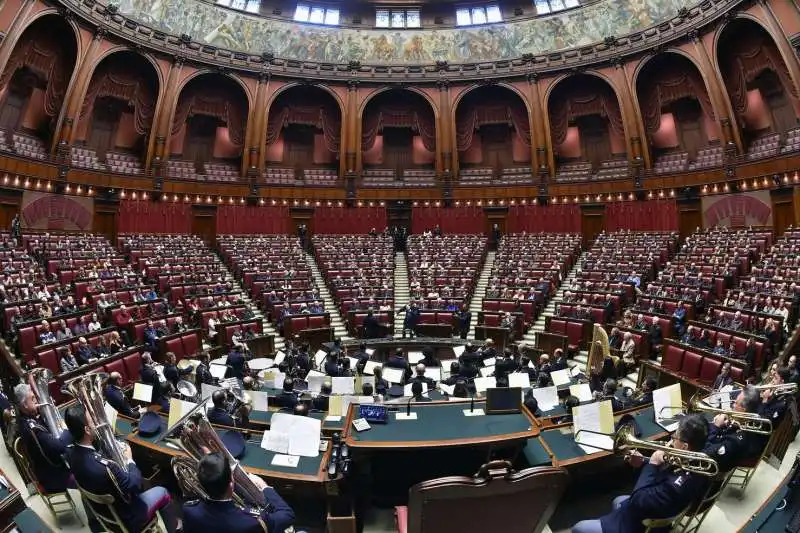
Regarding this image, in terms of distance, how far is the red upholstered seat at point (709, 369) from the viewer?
26.5ft

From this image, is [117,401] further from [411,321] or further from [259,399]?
[411,321]

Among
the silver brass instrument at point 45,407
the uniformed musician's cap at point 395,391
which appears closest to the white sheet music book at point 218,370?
the silver brass instrument at point 45,407

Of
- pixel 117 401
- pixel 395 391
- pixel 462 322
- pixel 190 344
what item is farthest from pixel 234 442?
pixel 462 322

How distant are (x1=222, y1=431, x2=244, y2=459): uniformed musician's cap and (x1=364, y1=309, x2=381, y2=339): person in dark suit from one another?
840cm

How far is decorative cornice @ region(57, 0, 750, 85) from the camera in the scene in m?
19.5

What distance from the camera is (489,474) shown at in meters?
2.39

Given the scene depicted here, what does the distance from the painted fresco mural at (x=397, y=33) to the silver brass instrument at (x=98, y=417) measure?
23600 mm

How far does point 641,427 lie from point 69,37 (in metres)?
26.5

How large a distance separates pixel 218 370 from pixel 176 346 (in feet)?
11.4

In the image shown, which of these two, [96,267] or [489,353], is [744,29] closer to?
[489,353]

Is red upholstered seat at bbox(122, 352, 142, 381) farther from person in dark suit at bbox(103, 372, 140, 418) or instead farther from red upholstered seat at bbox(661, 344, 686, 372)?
red upholstered seat at bbox(661, 344, 686, 372)

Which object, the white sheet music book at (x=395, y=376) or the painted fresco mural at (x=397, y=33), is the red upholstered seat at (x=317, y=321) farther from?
the painted fresco mural at (x=397, y=33)

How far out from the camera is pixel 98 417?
3707mm

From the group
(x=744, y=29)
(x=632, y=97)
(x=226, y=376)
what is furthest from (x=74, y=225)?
(x=744, y=29)
